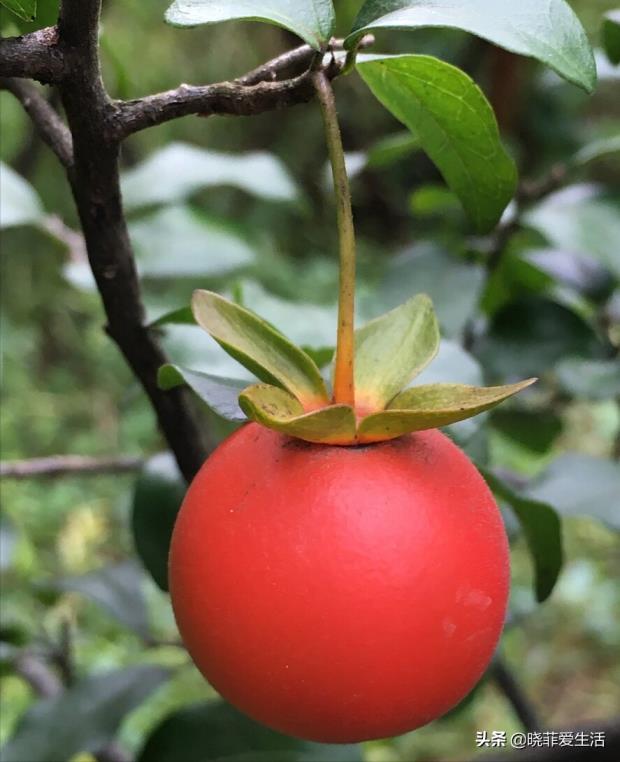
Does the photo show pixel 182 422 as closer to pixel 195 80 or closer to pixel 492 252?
pixel 492 252

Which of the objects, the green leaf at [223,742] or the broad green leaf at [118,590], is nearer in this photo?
the green leaf at [223,742]

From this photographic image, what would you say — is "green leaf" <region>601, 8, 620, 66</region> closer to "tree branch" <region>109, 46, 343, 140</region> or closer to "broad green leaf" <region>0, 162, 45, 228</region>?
"tree branch" <region>109, 46, 343, 140</region>

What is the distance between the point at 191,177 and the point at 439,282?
0.24 m

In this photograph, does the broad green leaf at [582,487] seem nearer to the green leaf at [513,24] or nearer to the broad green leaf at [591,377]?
the broad green leaf at [591,377]

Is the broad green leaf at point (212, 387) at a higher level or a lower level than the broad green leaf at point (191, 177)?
higher

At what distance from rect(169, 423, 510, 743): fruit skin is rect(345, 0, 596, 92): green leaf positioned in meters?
0.14

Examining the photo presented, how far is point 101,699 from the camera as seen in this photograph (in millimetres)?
618

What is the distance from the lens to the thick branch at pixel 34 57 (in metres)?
0.29

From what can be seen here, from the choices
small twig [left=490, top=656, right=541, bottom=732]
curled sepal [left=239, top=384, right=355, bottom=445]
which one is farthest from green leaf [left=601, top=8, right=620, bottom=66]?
small twig [left=490, top=656, right=541, bottom=732]

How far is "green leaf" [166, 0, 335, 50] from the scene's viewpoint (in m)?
0.30

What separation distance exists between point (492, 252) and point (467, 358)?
24 centimetres

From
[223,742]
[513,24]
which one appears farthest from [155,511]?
[513,24]

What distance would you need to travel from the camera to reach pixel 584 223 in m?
0.71

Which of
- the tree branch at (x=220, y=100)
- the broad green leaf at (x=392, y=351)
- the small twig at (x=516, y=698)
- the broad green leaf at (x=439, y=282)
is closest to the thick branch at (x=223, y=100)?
the tree branch at (x=220, y=100)
